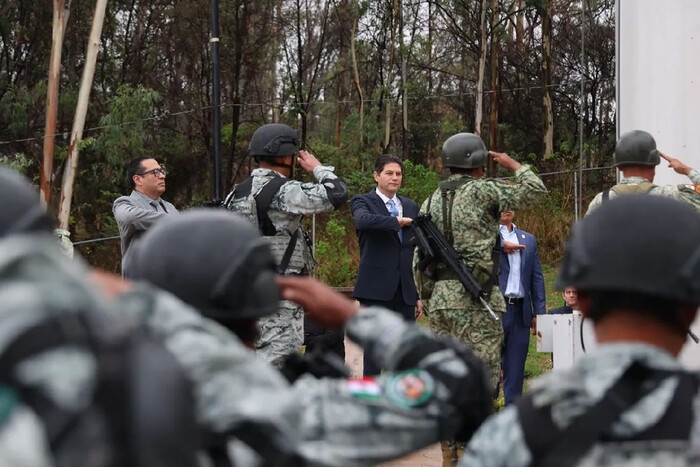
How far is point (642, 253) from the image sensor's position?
2.02m

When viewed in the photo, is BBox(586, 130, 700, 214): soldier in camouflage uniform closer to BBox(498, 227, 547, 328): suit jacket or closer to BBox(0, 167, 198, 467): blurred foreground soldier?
BBox(498, 227, 547, 328): suit jacket

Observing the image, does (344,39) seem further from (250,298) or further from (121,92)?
(250,298)

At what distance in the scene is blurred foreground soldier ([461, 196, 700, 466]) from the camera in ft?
6.30

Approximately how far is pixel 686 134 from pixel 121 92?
1675cm

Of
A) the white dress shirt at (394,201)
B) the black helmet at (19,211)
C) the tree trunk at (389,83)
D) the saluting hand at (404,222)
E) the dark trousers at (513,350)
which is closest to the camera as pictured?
the black helmet at (19,211)

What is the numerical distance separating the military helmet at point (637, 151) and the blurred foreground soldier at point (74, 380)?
16.8 feet

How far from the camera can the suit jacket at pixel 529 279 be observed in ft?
27.1

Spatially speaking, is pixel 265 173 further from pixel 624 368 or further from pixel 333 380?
pixel 624 368

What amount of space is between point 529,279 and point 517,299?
0.25 meters

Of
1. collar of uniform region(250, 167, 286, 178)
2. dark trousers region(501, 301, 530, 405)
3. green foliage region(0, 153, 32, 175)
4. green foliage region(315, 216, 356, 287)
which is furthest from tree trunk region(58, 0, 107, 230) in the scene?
collar of uniform region(250, 167, 286, 178)

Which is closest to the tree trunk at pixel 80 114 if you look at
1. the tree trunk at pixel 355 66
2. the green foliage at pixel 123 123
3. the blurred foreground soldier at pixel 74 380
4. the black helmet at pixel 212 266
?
the green foliage at pixel 123 123

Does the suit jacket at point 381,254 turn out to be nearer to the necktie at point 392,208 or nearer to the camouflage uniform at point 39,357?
the necktie at point 392,208

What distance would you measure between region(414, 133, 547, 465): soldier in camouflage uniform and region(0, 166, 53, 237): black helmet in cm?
516

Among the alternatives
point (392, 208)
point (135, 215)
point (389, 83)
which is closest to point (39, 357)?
point (135, 215)
